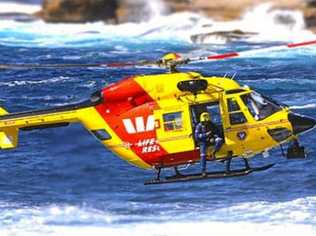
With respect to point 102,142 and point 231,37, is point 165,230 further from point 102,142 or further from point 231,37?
point 231,37

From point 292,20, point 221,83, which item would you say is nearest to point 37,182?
point 221,83

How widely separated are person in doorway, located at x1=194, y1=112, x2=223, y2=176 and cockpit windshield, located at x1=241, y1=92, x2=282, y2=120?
929 mm

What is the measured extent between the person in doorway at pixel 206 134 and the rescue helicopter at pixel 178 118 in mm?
142

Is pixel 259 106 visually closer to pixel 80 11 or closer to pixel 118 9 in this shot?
pixel 118 9

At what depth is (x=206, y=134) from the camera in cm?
1989

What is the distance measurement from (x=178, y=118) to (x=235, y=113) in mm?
1285

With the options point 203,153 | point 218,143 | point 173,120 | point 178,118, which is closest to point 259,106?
point 218,143

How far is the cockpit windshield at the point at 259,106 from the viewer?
20.2 meters

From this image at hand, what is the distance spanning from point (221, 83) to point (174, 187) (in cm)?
857

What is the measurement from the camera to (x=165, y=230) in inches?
946

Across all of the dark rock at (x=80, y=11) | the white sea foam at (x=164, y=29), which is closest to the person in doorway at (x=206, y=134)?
the white sea foam at (x=164, y=29)

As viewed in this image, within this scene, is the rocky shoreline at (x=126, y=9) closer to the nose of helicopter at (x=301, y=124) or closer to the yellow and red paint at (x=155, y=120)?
the yellow and red paint at (x=155, y=120)

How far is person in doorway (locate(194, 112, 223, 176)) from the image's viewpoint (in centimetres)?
1991

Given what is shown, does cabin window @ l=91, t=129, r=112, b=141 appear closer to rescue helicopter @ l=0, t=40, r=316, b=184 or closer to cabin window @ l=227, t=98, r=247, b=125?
rescue helicopter @ l=0, t=40, r=316, b=184
